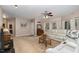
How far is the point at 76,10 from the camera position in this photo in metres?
2.31

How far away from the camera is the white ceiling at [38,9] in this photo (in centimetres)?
231

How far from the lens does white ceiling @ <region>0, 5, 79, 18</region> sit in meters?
2.31

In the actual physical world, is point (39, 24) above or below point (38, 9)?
below

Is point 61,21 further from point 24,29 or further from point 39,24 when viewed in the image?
point 24,29

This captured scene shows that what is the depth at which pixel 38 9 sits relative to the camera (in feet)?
7.79

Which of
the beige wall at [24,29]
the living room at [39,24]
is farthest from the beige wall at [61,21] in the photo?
the beige wall at [24,29]

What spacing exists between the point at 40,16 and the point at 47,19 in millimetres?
165

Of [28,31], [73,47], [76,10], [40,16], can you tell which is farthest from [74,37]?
[28,31]

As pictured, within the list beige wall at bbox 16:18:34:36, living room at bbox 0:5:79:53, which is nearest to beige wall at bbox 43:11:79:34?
living room at bbox 0:5:79:53

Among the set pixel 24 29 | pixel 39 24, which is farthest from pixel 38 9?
pixel 24 29

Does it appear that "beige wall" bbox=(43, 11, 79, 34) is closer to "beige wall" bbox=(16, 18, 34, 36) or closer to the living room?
the living room

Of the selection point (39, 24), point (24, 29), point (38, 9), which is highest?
point (38, 9)
